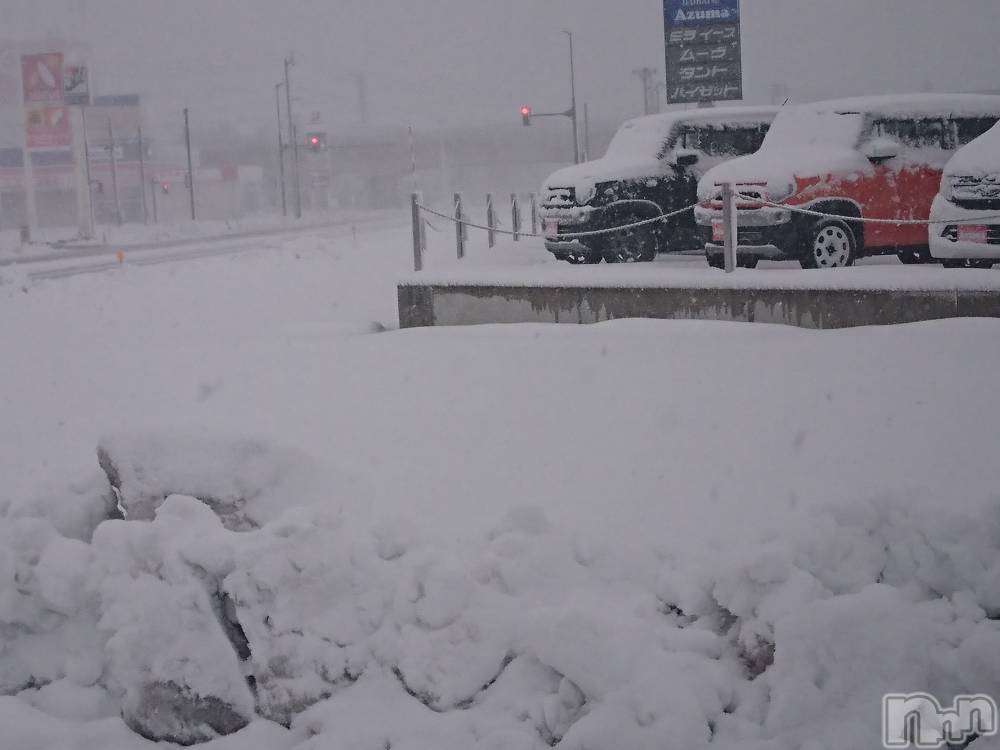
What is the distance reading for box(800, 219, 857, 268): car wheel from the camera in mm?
12930

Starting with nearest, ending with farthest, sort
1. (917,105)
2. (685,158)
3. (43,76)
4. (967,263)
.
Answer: (967,263)
(917,105)
(685,158)
(43,76)

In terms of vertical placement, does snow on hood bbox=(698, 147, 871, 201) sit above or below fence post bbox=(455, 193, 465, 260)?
above

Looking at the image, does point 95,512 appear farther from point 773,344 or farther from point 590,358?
point 773,344

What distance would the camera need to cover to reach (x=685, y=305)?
1073 centimetres

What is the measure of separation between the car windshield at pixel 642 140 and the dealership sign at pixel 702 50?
428 centimetres

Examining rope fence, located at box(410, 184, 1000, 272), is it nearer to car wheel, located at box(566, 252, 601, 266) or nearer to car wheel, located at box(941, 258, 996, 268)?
car wheel, located at box(566, 252, 601, 266)

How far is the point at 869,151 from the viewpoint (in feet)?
43.0

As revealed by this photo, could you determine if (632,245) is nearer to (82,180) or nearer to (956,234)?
(956,234)

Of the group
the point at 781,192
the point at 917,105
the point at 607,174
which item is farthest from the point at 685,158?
the point at 781,192

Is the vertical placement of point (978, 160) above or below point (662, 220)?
above

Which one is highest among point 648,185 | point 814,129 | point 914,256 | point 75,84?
point 75,84

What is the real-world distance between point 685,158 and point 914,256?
3880 millimetres

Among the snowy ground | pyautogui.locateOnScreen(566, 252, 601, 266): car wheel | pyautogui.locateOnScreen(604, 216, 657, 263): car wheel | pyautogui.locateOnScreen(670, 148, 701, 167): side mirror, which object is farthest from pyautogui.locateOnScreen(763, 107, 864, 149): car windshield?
the snowy ground

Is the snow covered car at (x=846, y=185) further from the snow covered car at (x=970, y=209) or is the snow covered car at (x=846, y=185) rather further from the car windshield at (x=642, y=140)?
the car windshield at (x=642, y=140)
